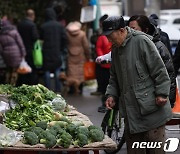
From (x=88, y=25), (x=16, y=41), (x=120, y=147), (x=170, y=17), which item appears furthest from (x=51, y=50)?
(x=170, y=17)

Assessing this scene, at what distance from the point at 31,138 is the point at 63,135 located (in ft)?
1.01

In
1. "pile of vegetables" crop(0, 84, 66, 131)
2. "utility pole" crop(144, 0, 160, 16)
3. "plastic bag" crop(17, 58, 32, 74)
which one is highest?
"pile of vegetables" crop(0, 84, 66, 131)

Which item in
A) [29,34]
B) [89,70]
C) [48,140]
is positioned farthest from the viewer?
[89,70]

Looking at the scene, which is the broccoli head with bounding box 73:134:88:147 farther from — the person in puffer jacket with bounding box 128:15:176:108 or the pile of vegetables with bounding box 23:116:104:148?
the person in puffer jacket with bounding box 128:15:176:108

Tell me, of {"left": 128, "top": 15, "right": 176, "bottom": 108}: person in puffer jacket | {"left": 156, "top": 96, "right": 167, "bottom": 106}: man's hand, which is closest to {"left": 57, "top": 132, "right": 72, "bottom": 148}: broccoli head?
{"left": 156, "top": 96, "right": 167, "bottom": 106}: man's hand

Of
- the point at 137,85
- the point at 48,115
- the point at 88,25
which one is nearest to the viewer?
the point at 137,85

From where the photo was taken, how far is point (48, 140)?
6.42m

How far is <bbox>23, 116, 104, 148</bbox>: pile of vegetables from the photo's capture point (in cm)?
646

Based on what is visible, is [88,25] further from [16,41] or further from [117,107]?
[117,107]

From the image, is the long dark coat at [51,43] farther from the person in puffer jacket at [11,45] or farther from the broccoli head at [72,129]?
the broccoli head at [72,129]

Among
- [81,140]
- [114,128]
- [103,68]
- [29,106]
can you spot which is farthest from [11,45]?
[81,140]

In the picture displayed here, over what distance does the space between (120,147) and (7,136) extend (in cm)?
238

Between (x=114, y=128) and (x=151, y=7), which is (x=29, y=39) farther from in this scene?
(x=151, y=7)

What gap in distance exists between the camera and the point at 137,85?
6.21m
